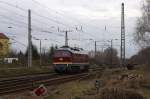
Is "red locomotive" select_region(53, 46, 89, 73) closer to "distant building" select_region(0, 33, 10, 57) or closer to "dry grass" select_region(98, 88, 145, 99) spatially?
"dry grass" select_region(98, 88, 145, 99)

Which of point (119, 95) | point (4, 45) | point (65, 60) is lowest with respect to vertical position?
point (119, 95)

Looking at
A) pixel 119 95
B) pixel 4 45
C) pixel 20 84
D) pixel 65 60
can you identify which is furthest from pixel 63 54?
pixel 4 45

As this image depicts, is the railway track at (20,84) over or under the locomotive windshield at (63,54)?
under

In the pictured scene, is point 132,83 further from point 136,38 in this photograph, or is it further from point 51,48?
point 51,48

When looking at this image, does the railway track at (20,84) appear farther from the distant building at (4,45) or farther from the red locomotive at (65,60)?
the distant building at (4,45)

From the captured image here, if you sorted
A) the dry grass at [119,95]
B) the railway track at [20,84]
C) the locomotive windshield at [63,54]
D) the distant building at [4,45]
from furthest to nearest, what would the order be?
1. the distant building at [4,45]
2. the locomotive windshield at [63,54]
3. the railway track at [20,84]
4. the dry grass at [119,95]

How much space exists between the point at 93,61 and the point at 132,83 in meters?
75.7

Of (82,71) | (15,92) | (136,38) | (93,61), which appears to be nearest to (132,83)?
(15,92)

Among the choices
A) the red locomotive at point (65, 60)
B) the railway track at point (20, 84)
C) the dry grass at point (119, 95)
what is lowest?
the railway track at point (20, 84)

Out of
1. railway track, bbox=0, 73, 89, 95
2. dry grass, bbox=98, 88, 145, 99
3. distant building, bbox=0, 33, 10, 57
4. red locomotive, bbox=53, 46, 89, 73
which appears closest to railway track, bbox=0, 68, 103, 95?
railway track, bbox=0, 73, 89, 95

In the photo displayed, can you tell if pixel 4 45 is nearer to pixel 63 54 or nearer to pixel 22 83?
pixel 63 54

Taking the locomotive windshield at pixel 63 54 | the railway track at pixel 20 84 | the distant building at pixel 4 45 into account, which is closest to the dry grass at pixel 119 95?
the railway track at pixel 20 84

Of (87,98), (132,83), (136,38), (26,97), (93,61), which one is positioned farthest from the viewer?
(93,61)

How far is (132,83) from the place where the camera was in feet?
97.5
